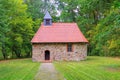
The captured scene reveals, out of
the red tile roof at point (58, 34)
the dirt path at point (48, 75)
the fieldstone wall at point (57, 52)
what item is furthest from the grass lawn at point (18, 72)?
the red tile roof at point (58, 34)

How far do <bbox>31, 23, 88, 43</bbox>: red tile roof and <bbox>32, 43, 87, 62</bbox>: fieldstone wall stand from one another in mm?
688

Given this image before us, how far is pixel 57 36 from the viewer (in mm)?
35625

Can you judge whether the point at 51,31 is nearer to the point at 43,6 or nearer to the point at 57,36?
the point at 57,36

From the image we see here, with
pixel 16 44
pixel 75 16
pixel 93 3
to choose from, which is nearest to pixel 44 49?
pixel 16 44

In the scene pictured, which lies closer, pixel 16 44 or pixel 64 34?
pixel 64 34

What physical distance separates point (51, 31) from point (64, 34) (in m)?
2.02

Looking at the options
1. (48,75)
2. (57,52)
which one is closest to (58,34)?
(57,52)

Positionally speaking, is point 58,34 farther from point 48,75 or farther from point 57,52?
point 48,75

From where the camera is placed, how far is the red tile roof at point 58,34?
34.9m

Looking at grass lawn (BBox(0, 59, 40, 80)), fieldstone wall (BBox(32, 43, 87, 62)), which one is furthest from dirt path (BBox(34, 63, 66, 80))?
fieldstone wall (BBox(32, 43, 87, 62))

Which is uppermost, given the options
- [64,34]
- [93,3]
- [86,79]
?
[93,3]

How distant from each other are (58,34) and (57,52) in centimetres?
266

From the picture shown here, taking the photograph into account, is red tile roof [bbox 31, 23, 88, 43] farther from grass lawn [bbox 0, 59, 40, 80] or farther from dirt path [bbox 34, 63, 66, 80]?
dirt path [bbox 34, 63, 66, 80]

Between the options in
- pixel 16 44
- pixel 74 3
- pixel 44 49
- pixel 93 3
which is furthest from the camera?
pixel 74 3
